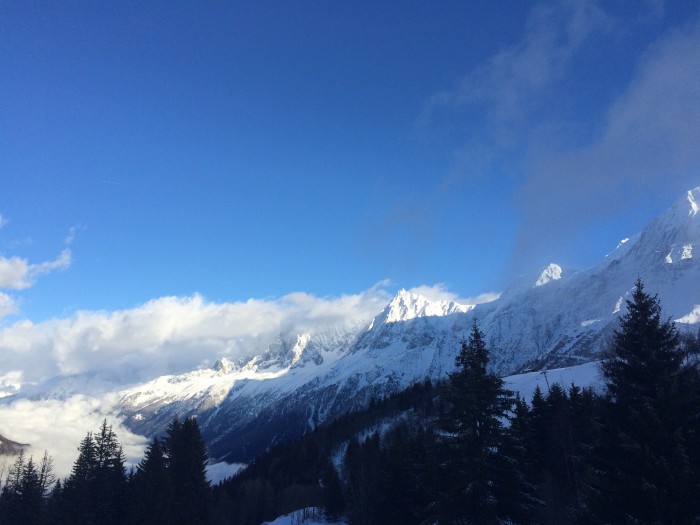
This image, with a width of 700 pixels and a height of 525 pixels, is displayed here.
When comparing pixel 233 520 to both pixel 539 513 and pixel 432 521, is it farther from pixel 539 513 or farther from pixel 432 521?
pixel 432 521

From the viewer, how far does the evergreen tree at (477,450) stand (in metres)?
22.9

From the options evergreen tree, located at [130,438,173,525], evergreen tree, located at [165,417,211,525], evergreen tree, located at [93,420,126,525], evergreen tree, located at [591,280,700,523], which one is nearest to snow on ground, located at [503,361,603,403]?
evergreen tree, located at [165,417,211,525]

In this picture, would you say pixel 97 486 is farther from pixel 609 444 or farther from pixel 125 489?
pixel 609 444

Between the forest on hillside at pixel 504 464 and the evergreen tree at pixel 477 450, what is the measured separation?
5 cm

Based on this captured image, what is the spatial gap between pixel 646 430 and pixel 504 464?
749 cm

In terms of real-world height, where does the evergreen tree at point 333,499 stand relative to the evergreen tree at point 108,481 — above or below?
below

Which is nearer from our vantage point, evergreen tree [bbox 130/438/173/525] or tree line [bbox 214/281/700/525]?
tree line [bbox 214/281/700/525]

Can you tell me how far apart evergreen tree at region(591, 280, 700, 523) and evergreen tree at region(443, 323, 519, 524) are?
4846 mm

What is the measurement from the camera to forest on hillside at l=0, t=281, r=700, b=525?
Result: 1781cm

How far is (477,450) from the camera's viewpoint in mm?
23406

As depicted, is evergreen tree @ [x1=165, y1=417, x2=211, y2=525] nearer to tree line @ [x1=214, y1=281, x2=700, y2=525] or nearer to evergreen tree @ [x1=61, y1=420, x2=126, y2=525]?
evergreen tree @ [x1=61, y1=420, x2=126, y2=525]

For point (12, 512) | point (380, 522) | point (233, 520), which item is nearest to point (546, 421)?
point (380, 522)

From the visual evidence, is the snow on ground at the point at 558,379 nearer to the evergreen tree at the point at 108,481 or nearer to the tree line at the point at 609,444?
the tree line at the point at 609,444

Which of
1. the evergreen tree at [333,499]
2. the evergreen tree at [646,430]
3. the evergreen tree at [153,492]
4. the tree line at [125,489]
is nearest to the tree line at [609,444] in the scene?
the evergreen tree at [646,430]
